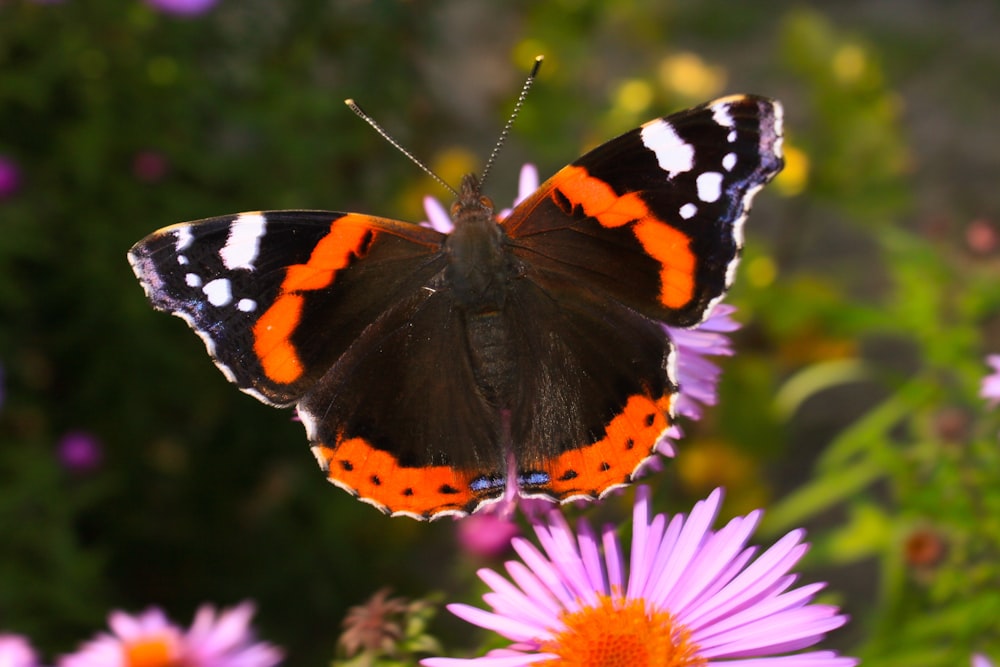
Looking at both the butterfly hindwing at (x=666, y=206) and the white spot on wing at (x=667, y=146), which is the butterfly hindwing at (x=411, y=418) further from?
the white spot on wing at (x=667, y=146)

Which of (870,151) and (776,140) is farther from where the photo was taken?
(870,151)

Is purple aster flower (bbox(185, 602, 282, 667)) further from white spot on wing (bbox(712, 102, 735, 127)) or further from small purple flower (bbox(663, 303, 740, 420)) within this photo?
white spot on wing (bbox(712, 102, 735, 127))

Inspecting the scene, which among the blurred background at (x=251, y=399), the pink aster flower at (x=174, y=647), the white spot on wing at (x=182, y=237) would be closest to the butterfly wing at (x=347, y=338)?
the white spot on wing at (x=182, y=237)

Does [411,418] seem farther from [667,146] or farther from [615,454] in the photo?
[667,146]

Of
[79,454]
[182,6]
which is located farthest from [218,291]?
[182,6]

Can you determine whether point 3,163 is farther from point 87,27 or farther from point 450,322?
point 450,322

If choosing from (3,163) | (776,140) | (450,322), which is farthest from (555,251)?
(3,163)
